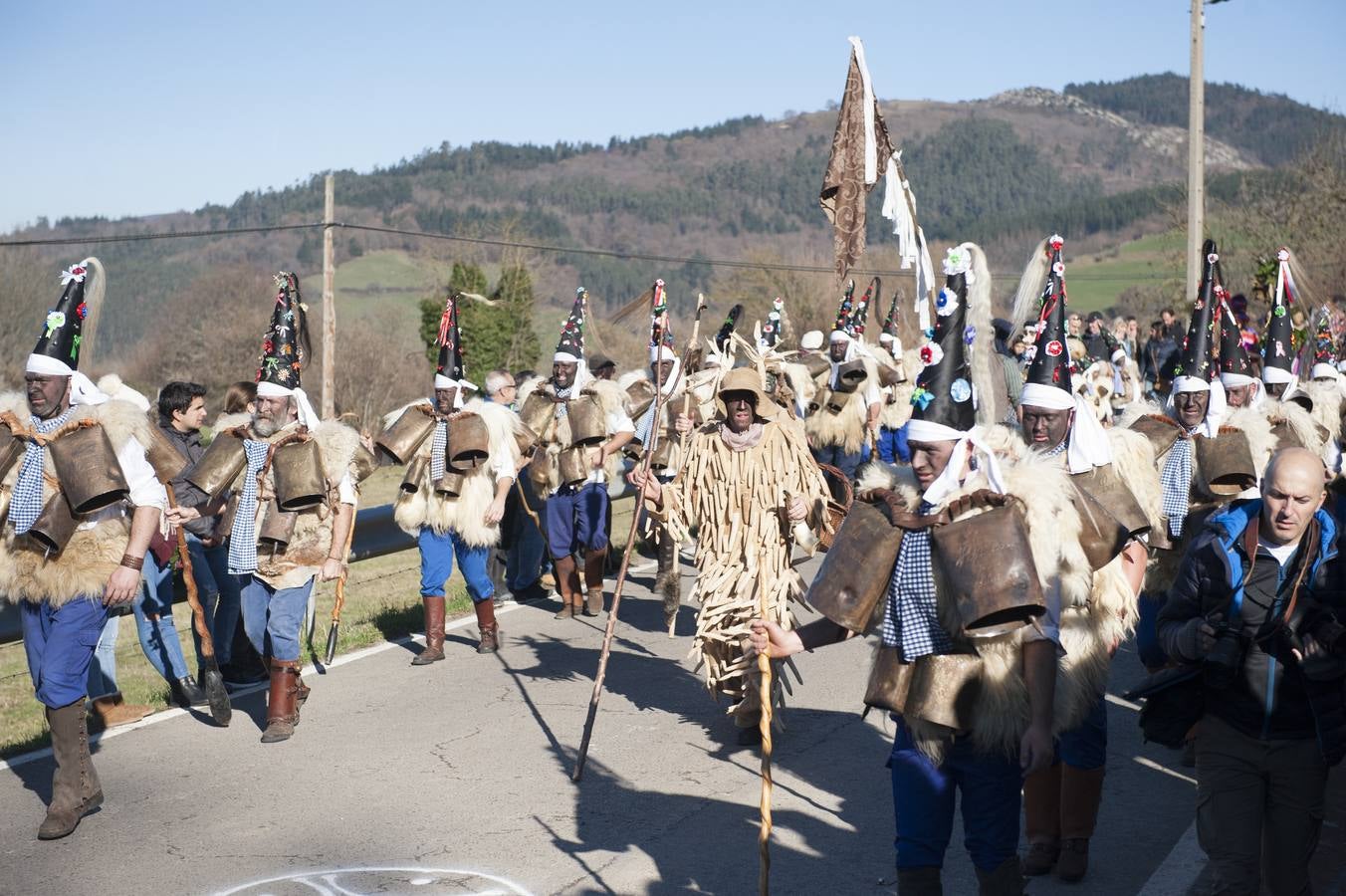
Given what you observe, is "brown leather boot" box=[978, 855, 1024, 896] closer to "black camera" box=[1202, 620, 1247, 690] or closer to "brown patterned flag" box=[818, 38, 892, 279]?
"black camera" box=[1202, 620, 1247, 690]

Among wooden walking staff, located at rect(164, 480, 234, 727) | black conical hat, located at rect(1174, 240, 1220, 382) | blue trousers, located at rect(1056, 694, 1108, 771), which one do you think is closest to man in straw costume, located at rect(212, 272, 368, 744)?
wooden walking staff, located at rect(164, 480, 234, 727)

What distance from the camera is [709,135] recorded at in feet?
608

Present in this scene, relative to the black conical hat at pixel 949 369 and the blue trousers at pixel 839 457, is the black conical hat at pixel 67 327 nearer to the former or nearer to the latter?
the black conical hat at pixel 949 369

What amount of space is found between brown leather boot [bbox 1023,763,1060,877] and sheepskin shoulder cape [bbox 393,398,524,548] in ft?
16.3

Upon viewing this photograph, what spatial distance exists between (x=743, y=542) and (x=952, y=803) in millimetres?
3289

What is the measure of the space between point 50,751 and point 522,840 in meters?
3.17

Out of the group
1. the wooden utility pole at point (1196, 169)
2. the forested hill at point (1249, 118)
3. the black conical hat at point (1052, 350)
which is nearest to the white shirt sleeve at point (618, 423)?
the black conical hat at point (1052, 350)

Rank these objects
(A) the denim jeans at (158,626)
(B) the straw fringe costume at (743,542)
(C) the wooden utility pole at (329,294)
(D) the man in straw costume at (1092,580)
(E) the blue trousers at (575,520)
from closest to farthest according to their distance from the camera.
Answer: (D) the man in straw costume at (1092,580)
(B) the straw fringe costume at (743,542)
(A) the denim jeans at (158,626)
(E) the blue trousers at (575,520)
(C) the wooden utility pole at (329,294)

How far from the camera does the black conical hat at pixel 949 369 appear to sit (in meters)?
4.85

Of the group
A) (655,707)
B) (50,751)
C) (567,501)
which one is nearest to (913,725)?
(655,707)

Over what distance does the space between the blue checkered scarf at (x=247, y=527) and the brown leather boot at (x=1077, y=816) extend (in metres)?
4.60

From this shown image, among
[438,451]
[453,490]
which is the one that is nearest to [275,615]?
[453,490]

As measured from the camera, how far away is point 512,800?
22.9 ft

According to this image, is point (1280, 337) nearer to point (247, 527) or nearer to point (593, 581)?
point (593, 581)
